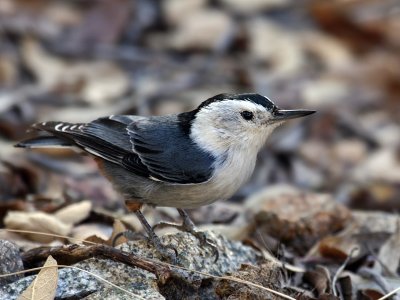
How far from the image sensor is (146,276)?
3803mm

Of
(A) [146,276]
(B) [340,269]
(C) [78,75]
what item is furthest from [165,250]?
(C) [78,75]

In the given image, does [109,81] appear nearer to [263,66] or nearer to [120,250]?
[263,66]

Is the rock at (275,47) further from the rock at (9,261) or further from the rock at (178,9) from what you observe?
the rock at (9,261)

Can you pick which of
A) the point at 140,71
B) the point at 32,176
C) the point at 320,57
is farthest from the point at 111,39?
the point at 32,176

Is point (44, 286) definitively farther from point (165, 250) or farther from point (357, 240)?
point (357, 240)

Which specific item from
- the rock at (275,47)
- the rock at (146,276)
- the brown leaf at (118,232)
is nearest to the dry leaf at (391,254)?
the rock at (146,276)

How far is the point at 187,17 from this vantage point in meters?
8.93

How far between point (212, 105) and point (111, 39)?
4.07 meters

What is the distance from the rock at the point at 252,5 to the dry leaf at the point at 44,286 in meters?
6.05


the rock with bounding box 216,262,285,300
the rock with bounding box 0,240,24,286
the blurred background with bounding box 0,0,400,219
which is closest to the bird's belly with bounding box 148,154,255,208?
the rock with bounding box 216,262,285,300

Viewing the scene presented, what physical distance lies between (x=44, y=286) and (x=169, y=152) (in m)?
1.24

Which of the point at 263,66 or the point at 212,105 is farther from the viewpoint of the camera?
the point at 263,66

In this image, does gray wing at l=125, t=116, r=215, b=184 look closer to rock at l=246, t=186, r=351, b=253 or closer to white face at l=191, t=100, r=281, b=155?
white face at l=191, t=100, r=281, b=155

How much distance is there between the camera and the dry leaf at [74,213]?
4953 mm
